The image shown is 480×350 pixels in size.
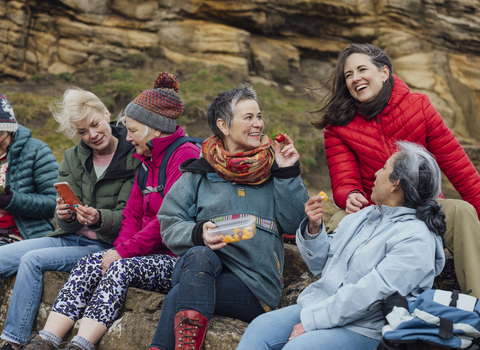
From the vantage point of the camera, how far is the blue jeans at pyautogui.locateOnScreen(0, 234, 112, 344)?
129 inches

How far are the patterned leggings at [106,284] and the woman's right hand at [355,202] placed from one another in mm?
1263

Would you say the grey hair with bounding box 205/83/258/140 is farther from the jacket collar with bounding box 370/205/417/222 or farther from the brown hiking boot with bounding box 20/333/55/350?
the brown hiking boot with bounding box 20/333/55/350

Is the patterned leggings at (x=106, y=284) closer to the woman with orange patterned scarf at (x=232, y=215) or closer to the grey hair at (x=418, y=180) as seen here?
the woman with orange patterned scarf at (x=232, y=215)

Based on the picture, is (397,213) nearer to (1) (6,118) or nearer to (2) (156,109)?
(2) (156,109)

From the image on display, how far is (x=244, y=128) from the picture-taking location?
9.57ft

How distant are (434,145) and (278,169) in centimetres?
114

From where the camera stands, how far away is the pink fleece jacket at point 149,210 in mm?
3195

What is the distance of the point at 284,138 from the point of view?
2844 millimetres

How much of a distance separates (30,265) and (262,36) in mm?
11307

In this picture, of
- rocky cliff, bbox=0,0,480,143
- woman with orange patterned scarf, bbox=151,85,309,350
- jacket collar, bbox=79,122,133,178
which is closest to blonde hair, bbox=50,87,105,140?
jacket collar, bbox=79,122,133,178

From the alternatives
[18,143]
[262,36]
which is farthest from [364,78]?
[262,36]

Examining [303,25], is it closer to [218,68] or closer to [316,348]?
[218,68]

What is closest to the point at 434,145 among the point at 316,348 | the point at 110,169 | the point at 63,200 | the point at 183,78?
the point at 316,348

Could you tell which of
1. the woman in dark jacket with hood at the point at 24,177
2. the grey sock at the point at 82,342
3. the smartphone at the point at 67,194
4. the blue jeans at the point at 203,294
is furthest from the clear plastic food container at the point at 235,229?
the woman in dark jacket with hood at the point at 24,177
